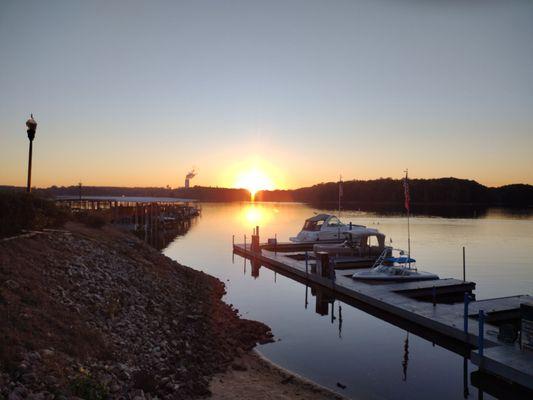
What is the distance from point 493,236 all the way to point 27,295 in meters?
66.6

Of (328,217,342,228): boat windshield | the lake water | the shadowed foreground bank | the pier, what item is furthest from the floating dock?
the pier

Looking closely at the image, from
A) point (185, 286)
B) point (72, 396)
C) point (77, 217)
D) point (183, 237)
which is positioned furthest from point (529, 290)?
point (183, 237)

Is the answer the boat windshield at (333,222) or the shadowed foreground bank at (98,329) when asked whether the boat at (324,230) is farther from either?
the shadowed foreground bank at (98,329)

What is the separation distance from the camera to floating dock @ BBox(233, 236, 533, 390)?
11625 mm

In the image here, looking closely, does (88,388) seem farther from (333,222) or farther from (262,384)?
(333,222)

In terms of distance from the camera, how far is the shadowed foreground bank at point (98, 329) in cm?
760

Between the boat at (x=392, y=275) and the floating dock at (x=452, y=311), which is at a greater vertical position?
the boat at (x=392, y=275)

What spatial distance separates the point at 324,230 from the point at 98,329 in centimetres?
3088

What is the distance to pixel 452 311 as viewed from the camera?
1697cm

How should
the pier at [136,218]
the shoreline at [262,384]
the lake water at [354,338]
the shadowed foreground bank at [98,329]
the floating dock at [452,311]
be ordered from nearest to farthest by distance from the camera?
the shadowed foreground bank at [98,329], the shoreline at [262,384], the floating dock at [452,311], the lake water at [354,338], the pier at [136,218]

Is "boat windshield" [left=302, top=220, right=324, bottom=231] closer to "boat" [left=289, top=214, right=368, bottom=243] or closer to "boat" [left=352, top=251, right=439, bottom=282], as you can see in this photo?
"boat" [left=289, top=214, right=368, bottom=243]

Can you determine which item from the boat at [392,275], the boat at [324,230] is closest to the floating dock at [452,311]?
the boat at [392,275]

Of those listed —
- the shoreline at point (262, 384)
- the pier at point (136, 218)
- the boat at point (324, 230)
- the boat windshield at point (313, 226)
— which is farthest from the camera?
the pier at point (136, 218)

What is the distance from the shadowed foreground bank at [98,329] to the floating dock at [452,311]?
630cm
